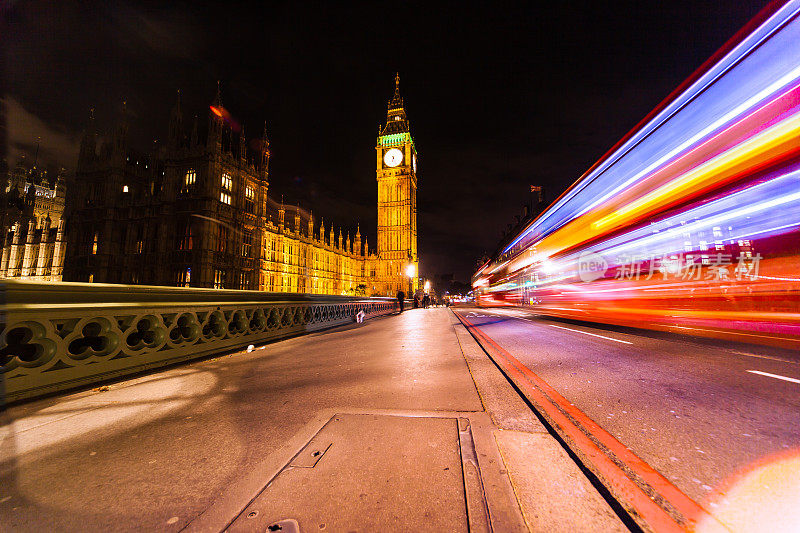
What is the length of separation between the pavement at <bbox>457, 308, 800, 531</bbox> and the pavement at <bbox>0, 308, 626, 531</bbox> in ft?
2.04

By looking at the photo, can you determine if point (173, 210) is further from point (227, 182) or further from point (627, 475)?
point (627, 475)

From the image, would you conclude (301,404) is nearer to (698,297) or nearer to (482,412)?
(482,412)

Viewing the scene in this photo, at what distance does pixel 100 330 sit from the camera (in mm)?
4043

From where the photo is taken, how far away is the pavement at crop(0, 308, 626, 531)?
149 cm

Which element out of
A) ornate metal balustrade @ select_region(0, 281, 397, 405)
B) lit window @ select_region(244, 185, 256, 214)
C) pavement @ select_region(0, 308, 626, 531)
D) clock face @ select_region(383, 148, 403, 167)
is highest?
clock face @ select_region(383, 148, 403, 167)

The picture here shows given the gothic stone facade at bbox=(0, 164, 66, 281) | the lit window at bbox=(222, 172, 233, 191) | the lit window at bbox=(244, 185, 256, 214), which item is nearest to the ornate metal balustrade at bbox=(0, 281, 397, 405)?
the lit window at bbox=(222, 172, 233, 191)

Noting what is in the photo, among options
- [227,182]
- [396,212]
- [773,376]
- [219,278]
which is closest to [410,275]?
[396,212]

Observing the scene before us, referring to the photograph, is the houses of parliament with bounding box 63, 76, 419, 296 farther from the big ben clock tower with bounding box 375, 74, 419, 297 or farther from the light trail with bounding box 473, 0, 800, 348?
the light trail with bounding box 473, 0, 800, 348

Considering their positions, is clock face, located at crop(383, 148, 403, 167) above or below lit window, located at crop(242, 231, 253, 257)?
above

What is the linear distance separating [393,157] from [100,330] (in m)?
77.0

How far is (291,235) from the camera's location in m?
52.1

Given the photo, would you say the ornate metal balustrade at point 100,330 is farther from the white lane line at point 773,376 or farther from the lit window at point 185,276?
the lit window at point 185,276

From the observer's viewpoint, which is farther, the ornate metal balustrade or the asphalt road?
the ornate metal balustrade

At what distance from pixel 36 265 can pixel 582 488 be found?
251ft
